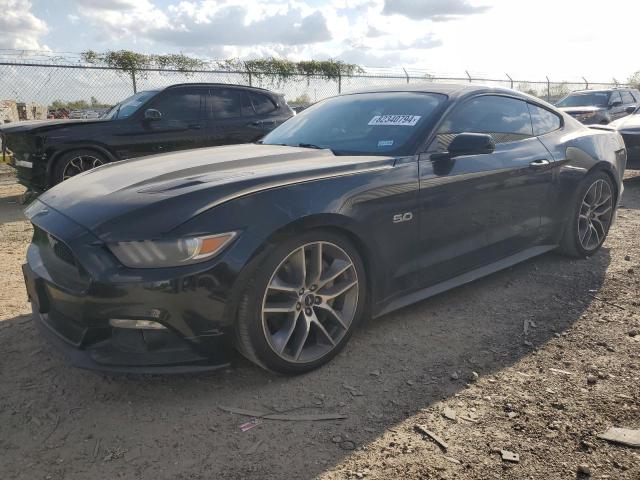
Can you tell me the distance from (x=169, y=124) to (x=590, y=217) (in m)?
5.60

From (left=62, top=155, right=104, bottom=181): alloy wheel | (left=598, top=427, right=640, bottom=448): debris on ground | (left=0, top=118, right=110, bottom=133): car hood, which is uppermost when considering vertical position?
(left=0, top=118, right=110, bottom=133): car hood

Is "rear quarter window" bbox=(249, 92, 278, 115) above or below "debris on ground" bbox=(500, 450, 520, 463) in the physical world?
above

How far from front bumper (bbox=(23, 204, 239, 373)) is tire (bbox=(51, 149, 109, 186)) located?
4.86m

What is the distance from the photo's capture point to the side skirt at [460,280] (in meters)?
3.20

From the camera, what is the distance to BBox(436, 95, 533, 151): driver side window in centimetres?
348

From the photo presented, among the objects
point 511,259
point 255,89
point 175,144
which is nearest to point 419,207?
point 511,259

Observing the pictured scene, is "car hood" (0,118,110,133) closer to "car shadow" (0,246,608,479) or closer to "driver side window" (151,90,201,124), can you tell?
"driver side window" (151,90,201,124)

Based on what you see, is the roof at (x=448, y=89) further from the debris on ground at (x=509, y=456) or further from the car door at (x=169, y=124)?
the car door at (x=169, y=124)

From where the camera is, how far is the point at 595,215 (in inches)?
185

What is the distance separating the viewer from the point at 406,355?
305 centimetres

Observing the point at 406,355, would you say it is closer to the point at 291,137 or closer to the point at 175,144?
the point at 291,137

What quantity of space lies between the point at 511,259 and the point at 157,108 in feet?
18.3

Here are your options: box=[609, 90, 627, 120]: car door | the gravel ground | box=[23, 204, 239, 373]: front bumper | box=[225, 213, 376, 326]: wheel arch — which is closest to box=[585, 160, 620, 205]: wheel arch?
the gravel ground

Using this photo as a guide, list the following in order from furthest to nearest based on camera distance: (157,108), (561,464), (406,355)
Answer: (157,108) < (406,355) < (561,464)
